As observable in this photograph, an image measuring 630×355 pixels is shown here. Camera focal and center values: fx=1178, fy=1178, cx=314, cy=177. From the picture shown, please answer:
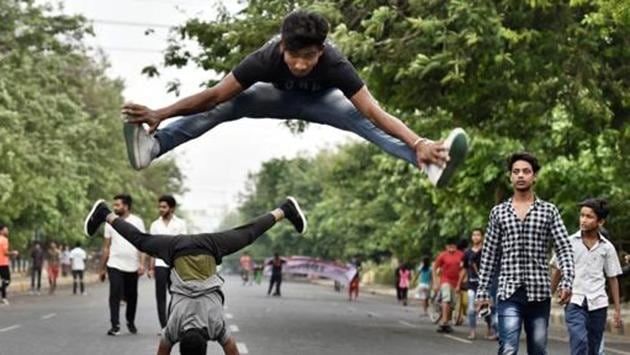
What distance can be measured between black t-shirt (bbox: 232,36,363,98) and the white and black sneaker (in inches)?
95.8

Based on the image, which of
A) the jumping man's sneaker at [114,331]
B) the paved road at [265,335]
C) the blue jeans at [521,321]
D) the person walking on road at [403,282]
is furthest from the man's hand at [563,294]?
the person walking on road at [403,282]

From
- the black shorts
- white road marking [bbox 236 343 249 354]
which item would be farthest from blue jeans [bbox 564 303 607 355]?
the black shorts

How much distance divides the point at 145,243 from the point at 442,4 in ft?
25.9

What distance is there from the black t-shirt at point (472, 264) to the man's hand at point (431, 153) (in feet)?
37.9

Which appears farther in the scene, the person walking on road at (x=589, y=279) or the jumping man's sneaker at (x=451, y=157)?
the person walking on road at (x=589, y=279)

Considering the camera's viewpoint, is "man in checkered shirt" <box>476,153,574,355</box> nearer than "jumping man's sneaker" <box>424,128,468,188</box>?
No

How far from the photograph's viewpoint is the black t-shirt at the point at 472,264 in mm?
18125

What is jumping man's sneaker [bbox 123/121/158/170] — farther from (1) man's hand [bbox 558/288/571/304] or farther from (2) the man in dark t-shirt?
(1) man's hand [bbox 558/288/571/304]

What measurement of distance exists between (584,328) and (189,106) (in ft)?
15.1

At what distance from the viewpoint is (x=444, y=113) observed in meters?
20.4

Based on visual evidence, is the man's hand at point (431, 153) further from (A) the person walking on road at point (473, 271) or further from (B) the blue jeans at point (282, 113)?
(A) the person walking on road at point (473, 271)

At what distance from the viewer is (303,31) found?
660cm

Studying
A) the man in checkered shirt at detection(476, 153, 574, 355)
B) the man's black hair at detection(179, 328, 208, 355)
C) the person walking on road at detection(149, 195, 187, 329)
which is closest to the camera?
the man's black hair at detection(179, 328, 208, 355)

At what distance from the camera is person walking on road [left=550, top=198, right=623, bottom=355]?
9.97 m
